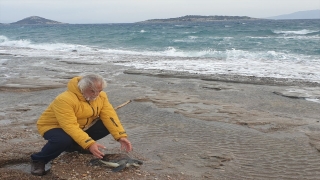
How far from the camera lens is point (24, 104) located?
8312mm

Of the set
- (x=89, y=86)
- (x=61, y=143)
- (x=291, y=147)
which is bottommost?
(x=291, y=147)

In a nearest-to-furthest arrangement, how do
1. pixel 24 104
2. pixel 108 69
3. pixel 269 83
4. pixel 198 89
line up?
pixel 24 104, pixel 198 89, pixel 269 83, pixel 108 69

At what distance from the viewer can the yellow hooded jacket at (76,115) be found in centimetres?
395

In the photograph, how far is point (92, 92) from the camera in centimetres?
391

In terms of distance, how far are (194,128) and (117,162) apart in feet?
7.79

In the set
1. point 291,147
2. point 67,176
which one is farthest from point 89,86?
point 291,147

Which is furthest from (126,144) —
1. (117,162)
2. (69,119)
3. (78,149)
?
(78,149)

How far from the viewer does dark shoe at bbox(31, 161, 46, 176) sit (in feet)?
13.6

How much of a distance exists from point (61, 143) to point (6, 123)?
3.12m

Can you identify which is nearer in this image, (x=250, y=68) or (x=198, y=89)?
(x=198, y=89)

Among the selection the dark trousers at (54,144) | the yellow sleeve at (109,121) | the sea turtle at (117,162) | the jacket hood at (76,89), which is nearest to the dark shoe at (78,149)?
the sea turtle at (117,162)

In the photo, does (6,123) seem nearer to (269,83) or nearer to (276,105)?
(276,105)

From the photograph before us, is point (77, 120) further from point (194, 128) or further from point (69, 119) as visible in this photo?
point (194, 128)

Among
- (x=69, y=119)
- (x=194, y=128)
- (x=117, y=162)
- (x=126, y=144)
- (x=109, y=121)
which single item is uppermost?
(x=69, y=119)
